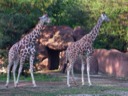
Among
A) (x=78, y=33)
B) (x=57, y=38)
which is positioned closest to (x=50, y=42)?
(x=57, y=38)

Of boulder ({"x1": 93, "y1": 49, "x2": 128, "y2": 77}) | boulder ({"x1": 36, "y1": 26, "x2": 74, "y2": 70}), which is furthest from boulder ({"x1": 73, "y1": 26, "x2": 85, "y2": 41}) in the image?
boulder ({"x1": 93, "y1": 49, "x2": 128, "y2": 77})

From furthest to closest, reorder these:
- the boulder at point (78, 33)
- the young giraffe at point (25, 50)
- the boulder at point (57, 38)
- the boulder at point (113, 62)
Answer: the boulder at point (78, 33) < the boulder at point (57, 38) < the boulder at point (113, 62) < the young giraffe at point (25, 50)

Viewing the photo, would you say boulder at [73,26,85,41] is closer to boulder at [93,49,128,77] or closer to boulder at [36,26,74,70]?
boulder at [36,26,74,70]

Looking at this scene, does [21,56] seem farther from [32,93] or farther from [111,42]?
[111,42]

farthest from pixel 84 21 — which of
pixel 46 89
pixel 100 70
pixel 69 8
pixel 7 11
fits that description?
pixel 46 89

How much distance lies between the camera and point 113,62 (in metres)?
25.5

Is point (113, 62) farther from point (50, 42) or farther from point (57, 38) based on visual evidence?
point (50, 42)

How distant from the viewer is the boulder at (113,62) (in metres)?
24.8

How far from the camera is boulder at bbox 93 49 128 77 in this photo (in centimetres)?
2477

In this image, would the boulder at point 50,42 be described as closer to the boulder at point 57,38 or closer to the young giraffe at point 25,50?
the boulder at point 57,38

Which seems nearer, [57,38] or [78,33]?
[57,38]

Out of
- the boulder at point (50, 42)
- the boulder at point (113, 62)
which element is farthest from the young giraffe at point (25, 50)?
the boulder at point (50, 42)

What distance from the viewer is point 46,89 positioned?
1605 cm

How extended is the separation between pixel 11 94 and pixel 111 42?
16.9 m
